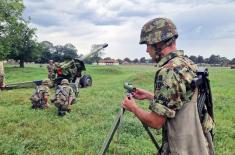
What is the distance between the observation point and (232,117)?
16.5 meters

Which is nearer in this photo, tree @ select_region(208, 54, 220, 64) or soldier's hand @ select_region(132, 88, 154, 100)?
soldier's hand @ select_region(132, 88, 154, 100)

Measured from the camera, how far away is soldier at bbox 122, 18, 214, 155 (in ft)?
A: 17.5

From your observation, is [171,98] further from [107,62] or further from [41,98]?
[107,62]

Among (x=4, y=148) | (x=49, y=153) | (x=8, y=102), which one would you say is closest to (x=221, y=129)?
(x=49, y=153)

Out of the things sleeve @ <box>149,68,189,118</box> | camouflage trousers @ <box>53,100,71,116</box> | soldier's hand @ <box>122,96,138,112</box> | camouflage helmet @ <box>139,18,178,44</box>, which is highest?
camouflage helmet @ <box>139,18,178,44</box>

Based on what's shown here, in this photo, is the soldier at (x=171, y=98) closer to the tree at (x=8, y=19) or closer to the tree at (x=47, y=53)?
the tree at (x=8, y=19)

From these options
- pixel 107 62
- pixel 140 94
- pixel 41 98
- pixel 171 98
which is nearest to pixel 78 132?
pixel 41 98

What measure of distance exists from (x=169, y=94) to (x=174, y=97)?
70 mm

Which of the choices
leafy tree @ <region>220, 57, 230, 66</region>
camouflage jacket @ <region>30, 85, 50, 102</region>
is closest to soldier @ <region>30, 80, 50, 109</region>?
camouflage jacket @ <region>30, 85, 50, 102</region>

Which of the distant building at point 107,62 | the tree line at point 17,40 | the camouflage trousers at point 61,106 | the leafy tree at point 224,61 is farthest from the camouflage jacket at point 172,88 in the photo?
the distant building at point 107,62

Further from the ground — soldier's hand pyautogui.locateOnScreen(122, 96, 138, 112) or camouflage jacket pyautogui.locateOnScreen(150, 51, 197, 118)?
camouflage jacket pyautogui.locateOnScreen(150, 51, 197, 118)

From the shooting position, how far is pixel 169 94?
17.5ft

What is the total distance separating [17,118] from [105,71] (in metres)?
45.2

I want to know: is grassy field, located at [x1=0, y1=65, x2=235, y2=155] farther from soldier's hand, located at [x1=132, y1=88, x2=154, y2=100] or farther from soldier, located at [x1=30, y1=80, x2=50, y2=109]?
soldier's hand, located at [x1=132, y1=88, x2=154, y2=100]
